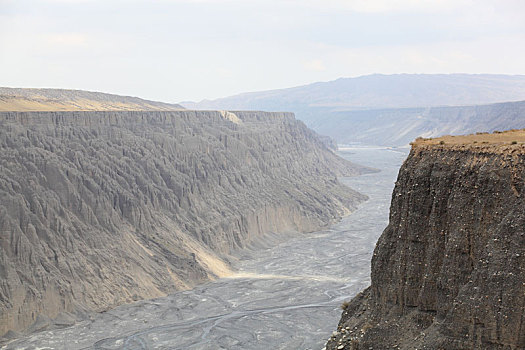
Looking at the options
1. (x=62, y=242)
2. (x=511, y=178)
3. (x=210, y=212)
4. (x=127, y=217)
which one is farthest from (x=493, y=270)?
(x=210, y=212)

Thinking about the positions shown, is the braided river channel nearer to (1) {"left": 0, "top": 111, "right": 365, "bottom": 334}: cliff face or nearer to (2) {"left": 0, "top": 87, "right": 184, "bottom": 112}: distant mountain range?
(1) {"left": 0, "top": 111, "right": 365, "bottom": 334}: cliff face

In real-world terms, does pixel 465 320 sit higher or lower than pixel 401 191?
lower

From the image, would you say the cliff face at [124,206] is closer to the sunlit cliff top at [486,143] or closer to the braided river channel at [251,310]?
the braided river channel at [251,310]

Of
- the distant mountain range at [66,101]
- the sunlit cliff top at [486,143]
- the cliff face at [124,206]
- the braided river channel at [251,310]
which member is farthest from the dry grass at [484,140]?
the distant mountain range at [66,101]

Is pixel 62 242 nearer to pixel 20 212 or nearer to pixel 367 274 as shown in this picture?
pixel 20 212

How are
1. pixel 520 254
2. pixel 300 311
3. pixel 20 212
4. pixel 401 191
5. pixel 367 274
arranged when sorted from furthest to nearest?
pixel 367 274 < pixel 20 212 < pixel 300 311 < pixel 401 191 < pixel 520 254

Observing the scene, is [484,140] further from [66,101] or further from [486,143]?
[66,101]
